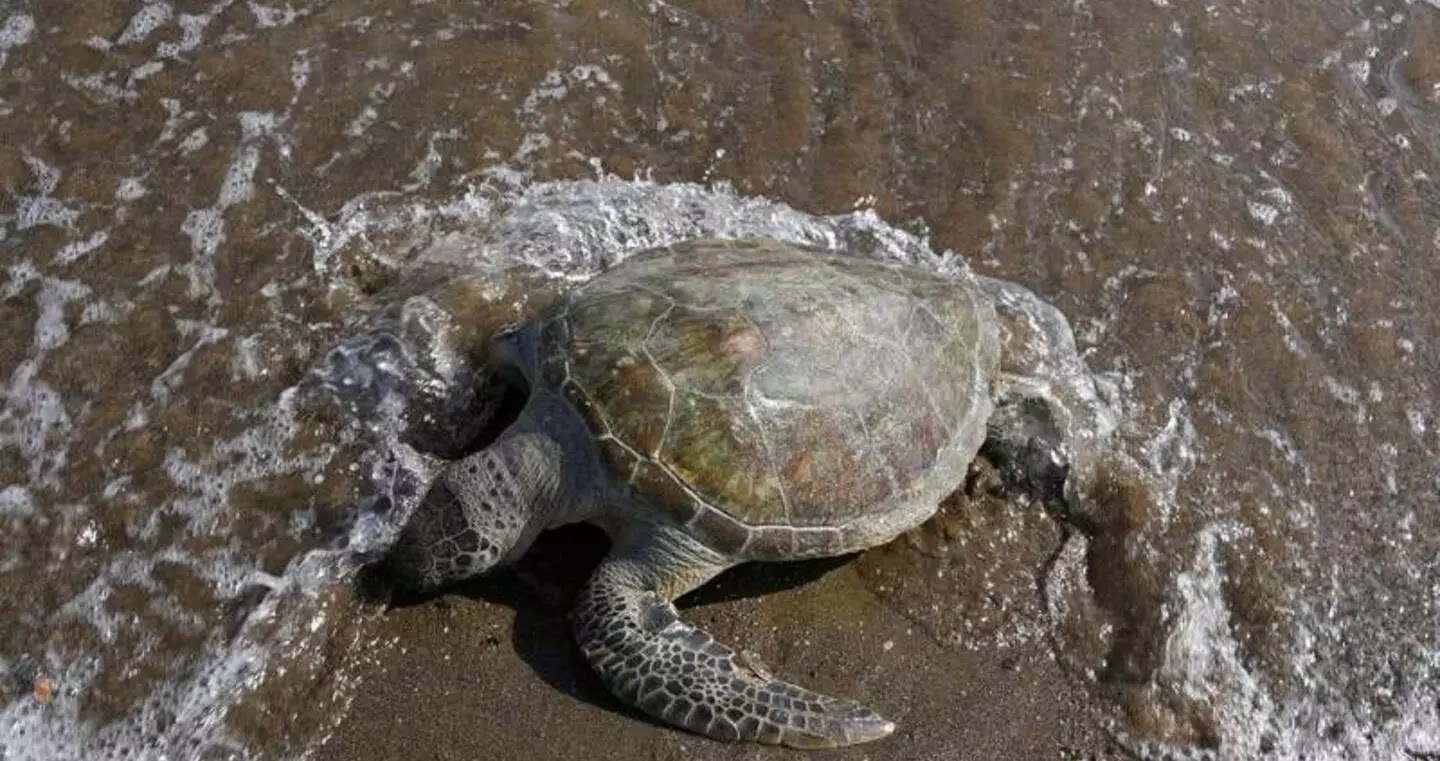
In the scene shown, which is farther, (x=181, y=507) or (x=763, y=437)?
(x=181, y=507)

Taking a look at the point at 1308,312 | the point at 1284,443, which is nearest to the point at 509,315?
the point at 1284,443

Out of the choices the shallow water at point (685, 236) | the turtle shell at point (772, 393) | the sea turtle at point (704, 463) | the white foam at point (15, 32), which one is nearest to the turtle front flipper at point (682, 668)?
the sea turtle at point (704, 463)

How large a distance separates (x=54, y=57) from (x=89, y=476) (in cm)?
266

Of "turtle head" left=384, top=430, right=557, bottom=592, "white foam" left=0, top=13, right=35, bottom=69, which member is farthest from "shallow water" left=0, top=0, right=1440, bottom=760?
"turtle head" left=384, top=430, right=557, bottom=592

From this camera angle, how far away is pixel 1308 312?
5.34 metres

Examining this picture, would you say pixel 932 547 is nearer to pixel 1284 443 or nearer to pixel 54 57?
pixel 1284 443

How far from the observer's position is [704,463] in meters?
3.83

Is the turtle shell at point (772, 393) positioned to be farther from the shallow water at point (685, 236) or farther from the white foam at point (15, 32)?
the white foam at point (15, 32)

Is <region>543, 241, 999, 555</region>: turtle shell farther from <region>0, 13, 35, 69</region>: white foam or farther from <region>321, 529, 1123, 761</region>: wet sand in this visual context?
<region>0, 13, 35, 69</region>: white foam

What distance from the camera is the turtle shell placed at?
3.84 meters

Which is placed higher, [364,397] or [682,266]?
[682,266]

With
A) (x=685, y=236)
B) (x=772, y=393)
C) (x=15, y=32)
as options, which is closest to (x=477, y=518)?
(x=772, y=393)

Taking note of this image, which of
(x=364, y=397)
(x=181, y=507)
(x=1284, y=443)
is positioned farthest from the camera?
(x=1284, y=443)

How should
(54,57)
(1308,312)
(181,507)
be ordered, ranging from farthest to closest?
(54,57) → (1308,312) → (181,507)
